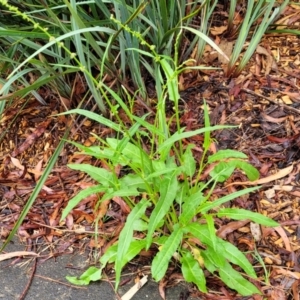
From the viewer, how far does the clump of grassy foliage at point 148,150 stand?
1736mm

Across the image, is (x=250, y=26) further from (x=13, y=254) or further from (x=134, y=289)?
(x=13, y=254)

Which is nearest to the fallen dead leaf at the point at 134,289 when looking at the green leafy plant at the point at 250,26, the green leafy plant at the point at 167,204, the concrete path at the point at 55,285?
the concrete path at the point at 55,285

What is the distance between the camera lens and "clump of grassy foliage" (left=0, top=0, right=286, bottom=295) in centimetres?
174

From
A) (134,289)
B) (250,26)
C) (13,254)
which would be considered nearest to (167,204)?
(134,289)

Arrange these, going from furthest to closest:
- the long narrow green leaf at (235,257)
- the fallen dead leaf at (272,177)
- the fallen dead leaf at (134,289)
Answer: the fallen dead leaf at (272,177)
the fallen dead leaf at (134,289)
the long narrow green leaf at (235,257)

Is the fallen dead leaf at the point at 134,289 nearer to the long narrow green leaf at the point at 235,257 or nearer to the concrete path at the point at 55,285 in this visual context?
the concrete path at the point at 55,285

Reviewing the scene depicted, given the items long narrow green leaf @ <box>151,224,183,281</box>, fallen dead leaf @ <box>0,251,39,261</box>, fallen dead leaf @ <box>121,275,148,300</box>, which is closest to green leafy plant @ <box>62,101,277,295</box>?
long narrow green leaf @ <box>151,224,183,281</box>

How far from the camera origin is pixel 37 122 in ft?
8.46

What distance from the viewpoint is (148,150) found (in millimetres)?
2328

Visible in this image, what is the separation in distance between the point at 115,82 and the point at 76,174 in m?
0.46

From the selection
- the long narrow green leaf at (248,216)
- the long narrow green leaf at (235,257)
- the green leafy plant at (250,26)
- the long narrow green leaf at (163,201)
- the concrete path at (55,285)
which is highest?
the green leafy plant at (250,26)

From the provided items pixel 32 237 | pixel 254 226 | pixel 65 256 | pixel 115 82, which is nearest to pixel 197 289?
pixel 254 226

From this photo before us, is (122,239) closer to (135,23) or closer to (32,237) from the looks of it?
(32,237)

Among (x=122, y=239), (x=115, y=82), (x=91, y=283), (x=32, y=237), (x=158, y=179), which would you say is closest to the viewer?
(x=122, y=239)
